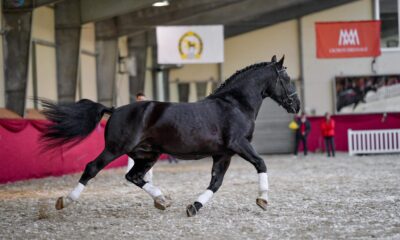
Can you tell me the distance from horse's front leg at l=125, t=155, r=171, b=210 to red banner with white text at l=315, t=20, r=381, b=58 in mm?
14207

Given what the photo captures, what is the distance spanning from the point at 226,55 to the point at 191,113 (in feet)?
82.3

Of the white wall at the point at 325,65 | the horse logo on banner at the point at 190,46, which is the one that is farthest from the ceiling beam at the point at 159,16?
the white wall at the point at 325,65

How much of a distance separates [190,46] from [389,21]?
1396 cm

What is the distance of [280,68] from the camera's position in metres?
10.3

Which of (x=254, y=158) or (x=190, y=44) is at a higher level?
(x=190, y=44)

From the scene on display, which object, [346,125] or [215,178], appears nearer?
[215,178]

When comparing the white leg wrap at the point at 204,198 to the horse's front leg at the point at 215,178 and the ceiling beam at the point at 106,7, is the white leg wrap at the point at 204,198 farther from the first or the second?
the ceiling beam at the point at 106,7

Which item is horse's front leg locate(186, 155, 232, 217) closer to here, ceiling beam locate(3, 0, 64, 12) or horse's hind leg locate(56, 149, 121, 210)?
horse's hind leg locate(56, 149, 121, 210)

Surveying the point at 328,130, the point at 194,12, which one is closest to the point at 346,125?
the point at 328,130

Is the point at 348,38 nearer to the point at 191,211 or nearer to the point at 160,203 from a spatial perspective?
the point at 160,203

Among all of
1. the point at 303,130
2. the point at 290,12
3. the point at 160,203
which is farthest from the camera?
the point at 290,12

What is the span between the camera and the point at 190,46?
22062 mm

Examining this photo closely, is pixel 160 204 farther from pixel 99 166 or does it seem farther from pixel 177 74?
pixel 177 74

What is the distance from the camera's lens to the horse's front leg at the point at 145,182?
9828mm
